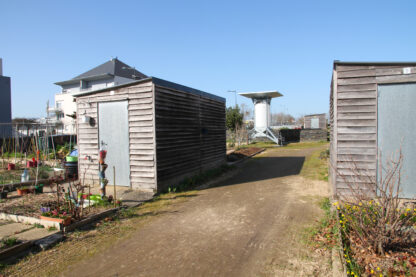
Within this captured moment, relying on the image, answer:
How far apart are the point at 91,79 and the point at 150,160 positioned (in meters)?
43.6

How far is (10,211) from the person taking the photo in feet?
20.5

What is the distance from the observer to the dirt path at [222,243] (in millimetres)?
3801

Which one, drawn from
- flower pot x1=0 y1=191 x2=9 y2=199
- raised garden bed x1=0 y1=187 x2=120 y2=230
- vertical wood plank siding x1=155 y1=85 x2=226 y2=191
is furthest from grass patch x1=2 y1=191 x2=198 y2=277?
flower pot x1=0 y1=191 x2=9 y2=199

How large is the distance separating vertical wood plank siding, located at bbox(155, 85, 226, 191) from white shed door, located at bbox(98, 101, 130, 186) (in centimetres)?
114

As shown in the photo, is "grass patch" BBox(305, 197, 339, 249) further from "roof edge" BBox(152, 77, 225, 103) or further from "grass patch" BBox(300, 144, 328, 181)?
"roof edge" BBox(152, 77, 225, 103)

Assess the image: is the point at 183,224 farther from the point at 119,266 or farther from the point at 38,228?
the point at 38,228

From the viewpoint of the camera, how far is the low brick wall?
2789 cm

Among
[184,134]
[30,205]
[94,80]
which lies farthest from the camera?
[94,80]

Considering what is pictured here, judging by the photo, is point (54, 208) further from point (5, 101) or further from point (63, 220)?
point (5, 101)

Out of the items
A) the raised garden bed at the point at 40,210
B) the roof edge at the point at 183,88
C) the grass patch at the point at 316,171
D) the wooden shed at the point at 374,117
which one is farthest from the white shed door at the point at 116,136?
the grass patch at the point at 316,171

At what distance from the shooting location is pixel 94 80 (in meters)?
46.3

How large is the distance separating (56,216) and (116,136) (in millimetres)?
3634

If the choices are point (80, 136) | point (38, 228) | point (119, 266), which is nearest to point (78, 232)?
point (38, 228)

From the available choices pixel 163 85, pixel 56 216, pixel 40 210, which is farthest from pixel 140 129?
pixel 56 216
